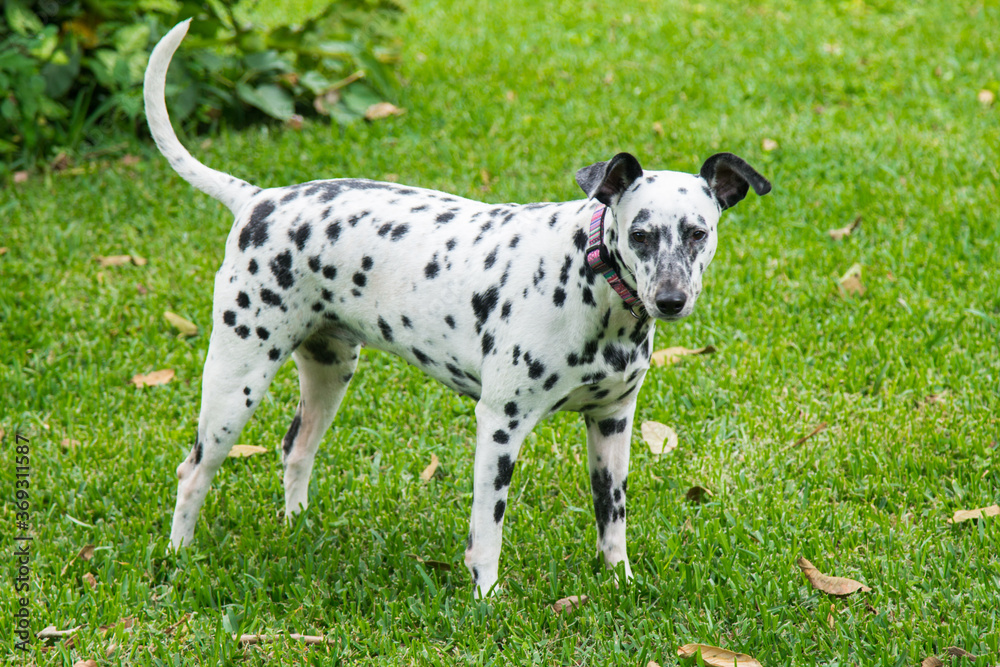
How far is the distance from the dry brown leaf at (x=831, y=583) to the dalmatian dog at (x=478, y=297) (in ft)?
2.28

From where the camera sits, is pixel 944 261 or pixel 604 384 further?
pixel 944 261

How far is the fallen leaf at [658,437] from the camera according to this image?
449 cm

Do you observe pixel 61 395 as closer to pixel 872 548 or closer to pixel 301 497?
pixel 301 497

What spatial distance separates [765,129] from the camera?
7617 millimetres

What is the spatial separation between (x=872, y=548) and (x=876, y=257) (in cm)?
263

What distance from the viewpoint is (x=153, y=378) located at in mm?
5086

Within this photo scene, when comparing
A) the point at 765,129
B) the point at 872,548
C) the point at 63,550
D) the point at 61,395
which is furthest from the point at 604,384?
the point at 765,129

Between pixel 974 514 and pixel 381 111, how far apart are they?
18.3 ft

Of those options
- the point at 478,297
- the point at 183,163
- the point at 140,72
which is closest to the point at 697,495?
the point at 478,297

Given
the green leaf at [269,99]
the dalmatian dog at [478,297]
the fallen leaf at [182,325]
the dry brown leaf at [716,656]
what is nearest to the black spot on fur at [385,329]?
the dalmatian dog at [478,297]

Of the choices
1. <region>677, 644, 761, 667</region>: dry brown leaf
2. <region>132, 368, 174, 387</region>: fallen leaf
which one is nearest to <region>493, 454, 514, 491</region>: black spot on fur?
<region>677, 644, 761, 667</region>: dry brown leaf

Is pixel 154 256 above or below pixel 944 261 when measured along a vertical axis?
below

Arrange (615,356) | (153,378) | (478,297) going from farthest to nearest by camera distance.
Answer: (153,378)
(478,297)
(615,356)

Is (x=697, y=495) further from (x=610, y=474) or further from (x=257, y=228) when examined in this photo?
(x=257, y=228)
